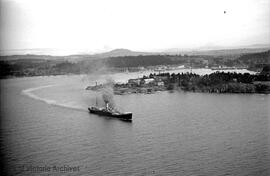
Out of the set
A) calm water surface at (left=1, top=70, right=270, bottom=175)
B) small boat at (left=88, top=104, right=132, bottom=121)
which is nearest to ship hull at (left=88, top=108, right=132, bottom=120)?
small boat at (left=88, top=104, right=132, bottom=121)

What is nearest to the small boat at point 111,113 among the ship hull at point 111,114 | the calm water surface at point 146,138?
the ship hull at point 111,114

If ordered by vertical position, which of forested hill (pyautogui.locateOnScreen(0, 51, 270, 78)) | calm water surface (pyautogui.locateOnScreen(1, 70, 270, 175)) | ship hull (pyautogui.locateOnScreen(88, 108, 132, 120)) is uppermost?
forested hill (pyautogui.locateOnScreen(0, 51, 270, 78))

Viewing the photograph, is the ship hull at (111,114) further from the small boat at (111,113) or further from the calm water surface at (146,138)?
the calm water surface at (146,138)

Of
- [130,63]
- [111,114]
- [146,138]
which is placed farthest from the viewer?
[130,63]

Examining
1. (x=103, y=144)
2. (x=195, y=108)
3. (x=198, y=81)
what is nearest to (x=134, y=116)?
(x=195, y=108)

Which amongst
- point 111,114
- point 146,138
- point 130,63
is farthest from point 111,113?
point 130,63

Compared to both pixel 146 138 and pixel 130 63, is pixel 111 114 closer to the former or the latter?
pixel 146 138

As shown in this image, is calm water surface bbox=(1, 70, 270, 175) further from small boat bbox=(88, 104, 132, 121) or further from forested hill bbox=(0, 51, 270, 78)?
forested hill bbox=(0, 51, 270, 78)

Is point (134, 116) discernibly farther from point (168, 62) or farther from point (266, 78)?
point (168, 62)
